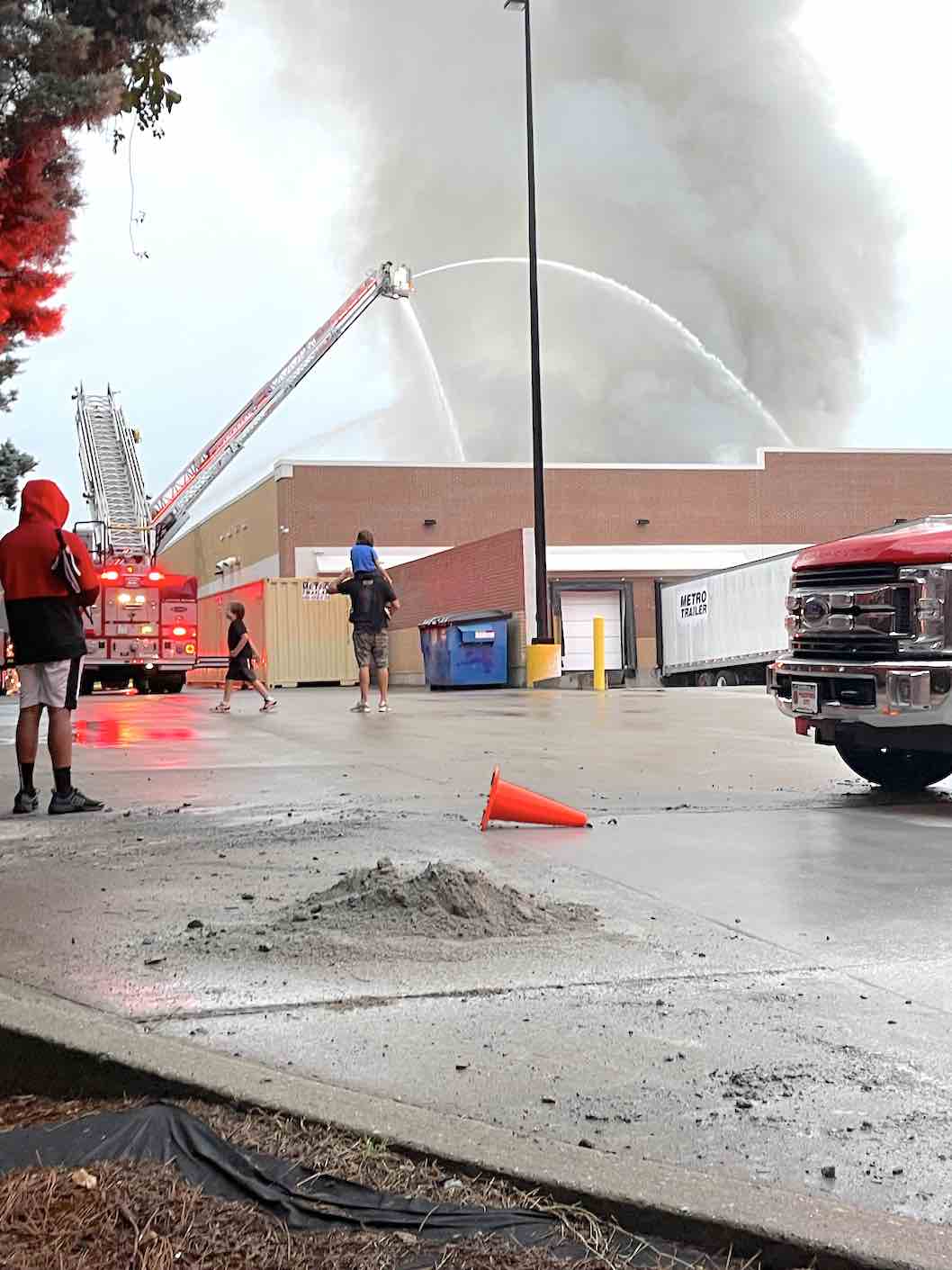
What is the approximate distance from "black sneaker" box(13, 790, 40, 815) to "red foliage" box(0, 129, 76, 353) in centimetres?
268

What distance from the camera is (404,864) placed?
5250mm

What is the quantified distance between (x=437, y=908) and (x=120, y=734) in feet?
30.8

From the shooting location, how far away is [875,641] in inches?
282

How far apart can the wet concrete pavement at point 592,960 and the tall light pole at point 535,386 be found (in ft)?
60.4

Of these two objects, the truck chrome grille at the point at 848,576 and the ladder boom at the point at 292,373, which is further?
the ladder boom at the point at 292,373

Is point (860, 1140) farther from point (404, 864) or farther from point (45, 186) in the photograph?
point (45, 186)

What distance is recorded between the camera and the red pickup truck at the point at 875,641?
22.5 ft

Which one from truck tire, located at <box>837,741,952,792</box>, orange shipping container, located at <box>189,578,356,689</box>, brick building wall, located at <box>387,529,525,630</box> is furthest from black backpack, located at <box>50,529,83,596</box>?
orange shipping container, located at <box>189,578,356,689</box>

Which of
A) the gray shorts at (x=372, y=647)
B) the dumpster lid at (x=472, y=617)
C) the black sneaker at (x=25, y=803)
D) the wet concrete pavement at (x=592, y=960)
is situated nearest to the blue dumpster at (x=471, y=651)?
the dumpster lid at (x=472, y=617)

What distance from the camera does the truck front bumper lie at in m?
6.79

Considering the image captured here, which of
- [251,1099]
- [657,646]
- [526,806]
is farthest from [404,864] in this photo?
[657,646]

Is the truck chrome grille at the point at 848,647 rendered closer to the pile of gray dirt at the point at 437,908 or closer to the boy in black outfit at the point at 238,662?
the pile of gray dirt at the point at 437,908

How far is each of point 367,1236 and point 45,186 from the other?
5.58 meters

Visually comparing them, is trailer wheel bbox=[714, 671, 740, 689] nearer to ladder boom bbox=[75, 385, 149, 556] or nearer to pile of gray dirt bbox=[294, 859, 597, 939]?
ladder boom bbox=[75, 385, 149, 556]
